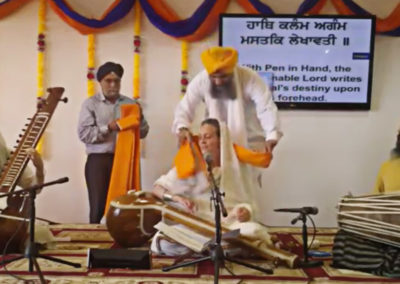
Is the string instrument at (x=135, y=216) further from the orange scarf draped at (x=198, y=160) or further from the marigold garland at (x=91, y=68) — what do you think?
the marigold garland at (x=91, y=68)

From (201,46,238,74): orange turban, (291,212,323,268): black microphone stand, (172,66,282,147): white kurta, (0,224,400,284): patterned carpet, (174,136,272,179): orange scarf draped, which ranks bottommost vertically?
(0,224,400,284): patterned carpet

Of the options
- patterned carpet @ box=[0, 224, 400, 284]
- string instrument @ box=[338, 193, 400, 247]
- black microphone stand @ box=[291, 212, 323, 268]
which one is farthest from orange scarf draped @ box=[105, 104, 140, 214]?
string instrument @ box=[338, 193, 400, 247]

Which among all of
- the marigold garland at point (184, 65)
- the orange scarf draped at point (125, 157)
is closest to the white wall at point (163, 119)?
the marigold garland at point (184, 65)

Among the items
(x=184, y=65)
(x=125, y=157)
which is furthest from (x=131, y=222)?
(x=184, y=65)

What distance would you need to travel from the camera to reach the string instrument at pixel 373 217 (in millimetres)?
2326

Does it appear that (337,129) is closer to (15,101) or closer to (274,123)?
(274,123)

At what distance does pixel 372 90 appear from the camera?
4.39m

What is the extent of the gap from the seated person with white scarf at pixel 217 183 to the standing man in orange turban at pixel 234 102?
21cm

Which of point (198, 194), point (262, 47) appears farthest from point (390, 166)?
point (262, 47)

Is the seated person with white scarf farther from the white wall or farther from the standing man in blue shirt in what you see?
the white wall

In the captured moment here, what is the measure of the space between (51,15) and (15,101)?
867 mm

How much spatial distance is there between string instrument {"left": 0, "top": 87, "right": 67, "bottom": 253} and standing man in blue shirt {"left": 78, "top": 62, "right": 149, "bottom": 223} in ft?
2.87

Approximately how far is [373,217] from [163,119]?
8.07 ft

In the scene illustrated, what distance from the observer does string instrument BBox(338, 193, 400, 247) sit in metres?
2.33
